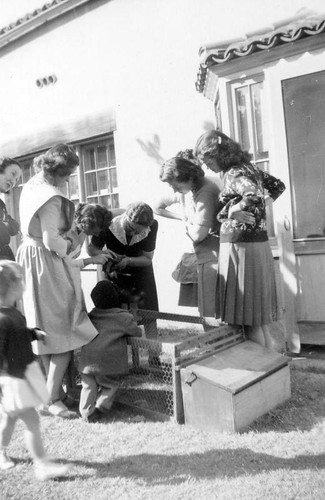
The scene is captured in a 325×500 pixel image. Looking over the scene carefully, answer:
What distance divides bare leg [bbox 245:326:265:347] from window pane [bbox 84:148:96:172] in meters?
4.52

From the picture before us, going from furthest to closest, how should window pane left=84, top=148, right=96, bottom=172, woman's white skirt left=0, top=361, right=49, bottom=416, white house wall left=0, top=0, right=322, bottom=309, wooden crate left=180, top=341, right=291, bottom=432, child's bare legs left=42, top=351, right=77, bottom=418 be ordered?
window pane left=84, top=148, right=96, bottom=172 < white house wall left=0, top=0, right=322, bottom=309 < child's bare legs left=42, top=351, right=77, bottom=418 < wooden crate left=180, top=341, right=291, bottom=432 < woman's white skirt left=0, top=361, right=49, bottom=416

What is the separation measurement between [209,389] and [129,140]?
4436mm

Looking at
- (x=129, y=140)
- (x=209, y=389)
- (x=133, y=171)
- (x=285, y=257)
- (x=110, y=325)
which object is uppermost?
(x=129, y=140)

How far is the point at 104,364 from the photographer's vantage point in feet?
10.2

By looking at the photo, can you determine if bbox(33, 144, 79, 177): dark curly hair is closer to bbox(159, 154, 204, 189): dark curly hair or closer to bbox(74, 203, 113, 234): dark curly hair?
bbox(74, 203, 113, 234): dark curly hair

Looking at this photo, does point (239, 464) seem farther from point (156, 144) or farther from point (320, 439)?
point (156, 144)

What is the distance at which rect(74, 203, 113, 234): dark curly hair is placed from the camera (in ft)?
11.7

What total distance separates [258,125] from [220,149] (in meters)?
1.59

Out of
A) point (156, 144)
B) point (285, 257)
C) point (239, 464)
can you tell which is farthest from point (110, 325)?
point (156, 144)

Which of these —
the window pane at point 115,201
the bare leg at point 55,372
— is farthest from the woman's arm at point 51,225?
the window pane at point 115,201

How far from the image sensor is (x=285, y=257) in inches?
172

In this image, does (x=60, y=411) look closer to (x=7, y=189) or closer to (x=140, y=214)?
(x=140, y=214)

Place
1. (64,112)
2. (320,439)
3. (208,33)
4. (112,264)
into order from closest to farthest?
1. (320,439)
2. (112,264)
3. (208,33)
4. (64,112)

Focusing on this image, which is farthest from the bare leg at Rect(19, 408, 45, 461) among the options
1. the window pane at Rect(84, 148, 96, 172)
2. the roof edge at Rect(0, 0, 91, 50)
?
the roof edge at Rect(0, 0, 91, 50)
